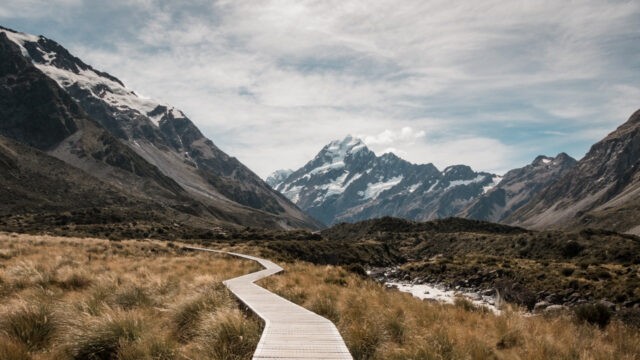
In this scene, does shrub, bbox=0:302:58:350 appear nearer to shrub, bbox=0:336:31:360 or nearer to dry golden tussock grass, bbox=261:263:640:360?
shrub, bbox=0:336:31:360

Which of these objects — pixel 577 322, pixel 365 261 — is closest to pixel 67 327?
pixel 577 322

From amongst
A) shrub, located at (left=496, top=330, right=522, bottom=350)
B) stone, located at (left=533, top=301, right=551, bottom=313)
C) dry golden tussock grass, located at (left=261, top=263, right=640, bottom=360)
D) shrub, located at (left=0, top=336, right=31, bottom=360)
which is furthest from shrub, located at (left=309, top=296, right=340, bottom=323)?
stone, located at (left=533, top=301, right=551, bottom=313)

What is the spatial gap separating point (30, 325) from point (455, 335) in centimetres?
913

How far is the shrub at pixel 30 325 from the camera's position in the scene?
9.90m

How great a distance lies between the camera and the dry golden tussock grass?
373 inches

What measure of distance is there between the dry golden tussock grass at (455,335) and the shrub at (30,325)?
6421mm

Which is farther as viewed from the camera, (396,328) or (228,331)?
(396,328)

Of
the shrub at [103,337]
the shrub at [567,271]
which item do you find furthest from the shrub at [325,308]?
the shrub at [567,271]

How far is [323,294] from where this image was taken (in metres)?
16.3

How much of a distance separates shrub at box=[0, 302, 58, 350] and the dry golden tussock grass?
21.1ft

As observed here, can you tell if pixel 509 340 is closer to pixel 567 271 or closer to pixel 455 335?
pixel 455 335

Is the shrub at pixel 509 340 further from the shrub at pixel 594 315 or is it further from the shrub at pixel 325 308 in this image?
the shrub at pixel 594 315

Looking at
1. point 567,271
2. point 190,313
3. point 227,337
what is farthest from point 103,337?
point 567,271

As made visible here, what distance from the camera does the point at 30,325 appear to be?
33.7 feet
